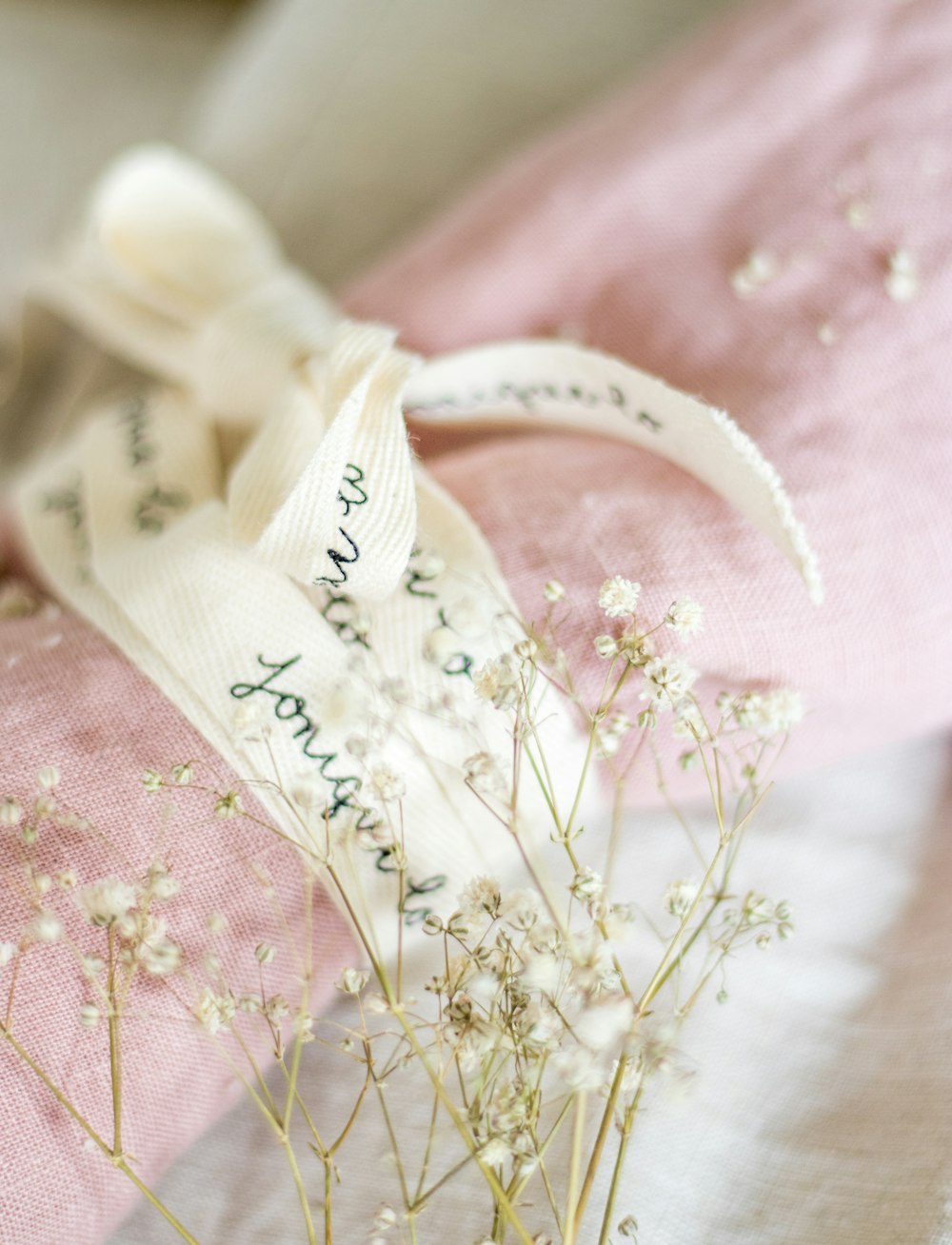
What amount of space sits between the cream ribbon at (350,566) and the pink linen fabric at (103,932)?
22 millimetres

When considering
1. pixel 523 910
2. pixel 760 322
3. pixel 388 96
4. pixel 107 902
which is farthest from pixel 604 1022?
pixel 388 96

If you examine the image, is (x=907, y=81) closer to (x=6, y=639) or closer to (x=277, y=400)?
(x=277, y=400)

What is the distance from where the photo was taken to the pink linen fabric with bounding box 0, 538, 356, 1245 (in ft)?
1.34

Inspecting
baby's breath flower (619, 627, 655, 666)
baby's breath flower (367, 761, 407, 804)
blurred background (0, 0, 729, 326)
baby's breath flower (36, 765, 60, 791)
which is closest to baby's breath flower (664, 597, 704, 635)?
baby's breath flower (619, 627, 655, 666)

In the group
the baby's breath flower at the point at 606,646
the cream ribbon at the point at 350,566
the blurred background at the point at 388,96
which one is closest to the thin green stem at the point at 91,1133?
the cream ribbon at the point at 350,566

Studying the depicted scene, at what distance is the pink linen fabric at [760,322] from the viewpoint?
1.57ft

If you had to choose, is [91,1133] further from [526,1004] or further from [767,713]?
[767,713]

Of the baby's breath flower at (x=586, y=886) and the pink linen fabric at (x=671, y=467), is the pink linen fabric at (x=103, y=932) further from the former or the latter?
the baby's breath flower at (x=586, y=886)

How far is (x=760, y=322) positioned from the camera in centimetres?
56

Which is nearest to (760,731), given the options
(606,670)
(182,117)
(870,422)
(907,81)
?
(606,670)

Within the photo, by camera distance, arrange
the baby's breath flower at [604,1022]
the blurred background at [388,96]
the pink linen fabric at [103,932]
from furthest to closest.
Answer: the blurred background at [388,96] → the pink linen fabric at [103,932] → the baby's breath flower at [604,1022]

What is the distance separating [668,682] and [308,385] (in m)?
0.25

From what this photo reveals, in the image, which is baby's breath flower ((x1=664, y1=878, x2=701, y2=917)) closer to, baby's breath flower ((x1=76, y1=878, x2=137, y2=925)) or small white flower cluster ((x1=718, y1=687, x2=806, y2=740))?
small white flower cluster ((x1=718, y1=687, x2=806, y2=740))

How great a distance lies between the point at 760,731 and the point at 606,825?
224 millimetres
